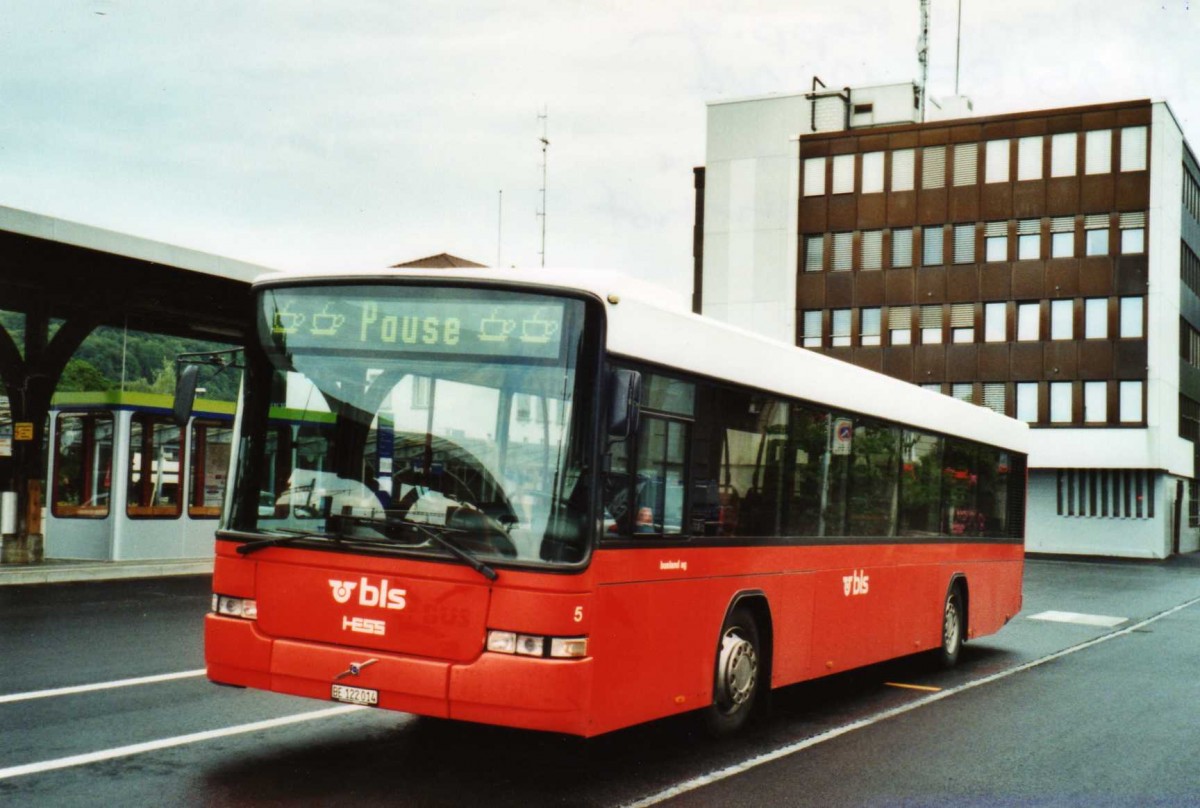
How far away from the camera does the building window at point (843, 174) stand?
56.5 metres

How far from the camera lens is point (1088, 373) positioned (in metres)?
52.0

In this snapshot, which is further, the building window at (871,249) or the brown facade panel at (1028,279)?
the building window at (871,249)

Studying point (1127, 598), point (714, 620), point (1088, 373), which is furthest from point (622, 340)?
point (1088, 373)

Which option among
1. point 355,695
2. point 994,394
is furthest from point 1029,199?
point 355,695

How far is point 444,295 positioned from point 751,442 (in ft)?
8.73

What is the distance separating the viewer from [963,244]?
54531mm

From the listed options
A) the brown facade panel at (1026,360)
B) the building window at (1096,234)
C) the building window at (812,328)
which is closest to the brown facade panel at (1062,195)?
the building window at (1096,234)

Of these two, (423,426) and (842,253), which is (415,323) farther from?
(842,253)

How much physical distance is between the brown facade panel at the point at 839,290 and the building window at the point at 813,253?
71 centimetres

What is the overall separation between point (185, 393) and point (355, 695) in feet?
7.28

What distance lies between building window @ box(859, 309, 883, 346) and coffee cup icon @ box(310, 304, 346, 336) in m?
50.6

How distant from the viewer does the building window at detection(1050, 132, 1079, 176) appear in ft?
172

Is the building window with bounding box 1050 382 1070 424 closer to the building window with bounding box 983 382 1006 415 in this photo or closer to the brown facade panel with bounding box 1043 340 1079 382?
the brown facade panel with bounding box 1043 340 1079 382

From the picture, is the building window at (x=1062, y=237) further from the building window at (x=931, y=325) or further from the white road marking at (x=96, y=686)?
the white road marking at (x=96, y=686)
